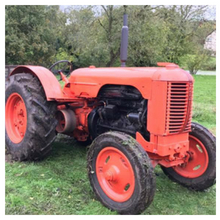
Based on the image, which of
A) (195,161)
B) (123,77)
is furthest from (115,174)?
(195,161)

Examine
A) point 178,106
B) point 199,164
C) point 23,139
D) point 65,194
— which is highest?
point 178,106

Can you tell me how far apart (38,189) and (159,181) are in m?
1.63

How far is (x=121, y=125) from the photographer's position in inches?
137

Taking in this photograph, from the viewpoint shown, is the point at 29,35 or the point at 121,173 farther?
the point at 29,35

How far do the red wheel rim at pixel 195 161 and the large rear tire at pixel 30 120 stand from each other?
1.88 m

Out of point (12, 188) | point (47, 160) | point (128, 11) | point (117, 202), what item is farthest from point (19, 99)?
point (128, 11)

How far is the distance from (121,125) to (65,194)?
1.10m

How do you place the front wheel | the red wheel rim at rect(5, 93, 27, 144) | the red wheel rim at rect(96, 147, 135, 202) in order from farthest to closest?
the red wheel rim at rect(5, 93, 27, 144) < the front wheel < the red wheel rim at rect(96, 147, 135, 202)

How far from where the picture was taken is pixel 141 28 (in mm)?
16609

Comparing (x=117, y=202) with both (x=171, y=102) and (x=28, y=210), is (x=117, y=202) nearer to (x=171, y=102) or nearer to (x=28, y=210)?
(x=28, y=210)

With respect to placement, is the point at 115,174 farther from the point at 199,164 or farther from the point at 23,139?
the point at 23,139

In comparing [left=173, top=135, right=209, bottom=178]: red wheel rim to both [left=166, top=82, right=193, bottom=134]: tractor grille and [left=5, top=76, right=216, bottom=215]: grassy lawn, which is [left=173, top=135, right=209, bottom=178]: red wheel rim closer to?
[left=5, top=76, right=216, bottom=215]: grassy lawn

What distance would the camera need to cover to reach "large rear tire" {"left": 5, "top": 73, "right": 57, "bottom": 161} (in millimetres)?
3680

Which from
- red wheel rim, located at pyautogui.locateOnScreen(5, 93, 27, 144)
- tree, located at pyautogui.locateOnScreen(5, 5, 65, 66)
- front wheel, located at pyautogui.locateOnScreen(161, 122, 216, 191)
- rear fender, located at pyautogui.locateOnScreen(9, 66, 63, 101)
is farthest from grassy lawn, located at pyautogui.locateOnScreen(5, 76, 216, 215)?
tree, located at pyautogui.locateOnScreen(5, 5, 65, 66)
